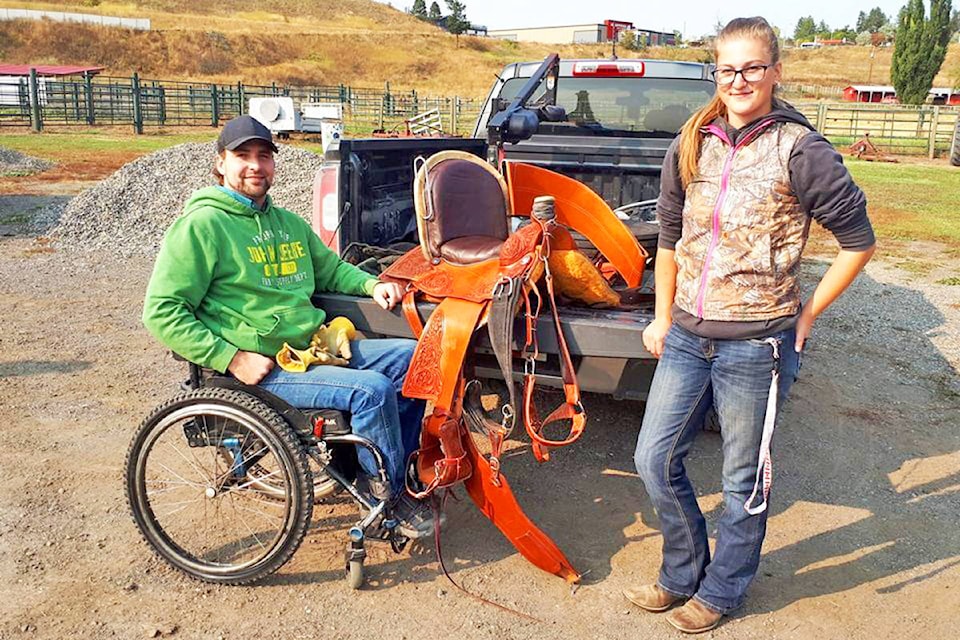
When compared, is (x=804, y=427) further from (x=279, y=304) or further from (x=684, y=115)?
(x=279, y=304)

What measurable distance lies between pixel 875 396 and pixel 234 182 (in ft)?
13.2

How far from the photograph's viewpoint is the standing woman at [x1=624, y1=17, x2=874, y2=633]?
2.30 meters

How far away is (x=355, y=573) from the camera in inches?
114

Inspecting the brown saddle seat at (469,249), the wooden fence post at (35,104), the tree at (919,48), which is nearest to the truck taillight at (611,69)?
the brown saddle seat at (469,249)

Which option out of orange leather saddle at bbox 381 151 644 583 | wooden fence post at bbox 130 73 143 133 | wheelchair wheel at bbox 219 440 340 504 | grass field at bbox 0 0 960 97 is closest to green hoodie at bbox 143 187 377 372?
orange leather saddle at bbox 381 151 644 583

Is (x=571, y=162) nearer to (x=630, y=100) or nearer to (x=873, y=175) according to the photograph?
(x=630, y=100)

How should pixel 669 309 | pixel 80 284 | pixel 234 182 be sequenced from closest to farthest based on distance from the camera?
pixel 669 309, pixel 234 182, pixel 80 284

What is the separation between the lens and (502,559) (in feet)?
10.5

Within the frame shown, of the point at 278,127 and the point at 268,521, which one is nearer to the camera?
the point at 268,521

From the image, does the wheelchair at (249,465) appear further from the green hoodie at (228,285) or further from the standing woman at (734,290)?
the standing woman at (734,290)

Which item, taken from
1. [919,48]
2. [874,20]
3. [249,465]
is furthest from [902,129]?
[874,20]

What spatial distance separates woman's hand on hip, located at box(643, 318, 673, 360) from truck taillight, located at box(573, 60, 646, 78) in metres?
3.94

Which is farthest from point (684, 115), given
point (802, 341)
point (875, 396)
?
point (802, 341)

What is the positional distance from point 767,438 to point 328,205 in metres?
2.34
